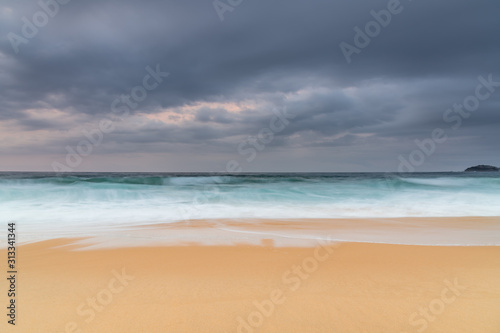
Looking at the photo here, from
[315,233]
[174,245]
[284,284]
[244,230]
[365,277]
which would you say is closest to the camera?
[284,284]

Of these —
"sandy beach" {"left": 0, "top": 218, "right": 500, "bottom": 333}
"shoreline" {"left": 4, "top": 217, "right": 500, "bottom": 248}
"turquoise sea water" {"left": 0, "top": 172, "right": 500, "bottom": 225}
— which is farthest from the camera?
"turquoise sea water" {"left": 0, "top": 172, "right": 500, "bottom": 225}

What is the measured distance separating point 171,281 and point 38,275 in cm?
149

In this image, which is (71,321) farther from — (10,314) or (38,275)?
(38,275)

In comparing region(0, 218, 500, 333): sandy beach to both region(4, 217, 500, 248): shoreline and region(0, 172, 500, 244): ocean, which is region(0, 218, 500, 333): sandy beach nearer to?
region(4, 217, 500, 248): shoreline

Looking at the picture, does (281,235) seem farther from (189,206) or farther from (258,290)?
(189,206)

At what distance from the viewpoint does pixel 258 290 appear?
3.01 metres

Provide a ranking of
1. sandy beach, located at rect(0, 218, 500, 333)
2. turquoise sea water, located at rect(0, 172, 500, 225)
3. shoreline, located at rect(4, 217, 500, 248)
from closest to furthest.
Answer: sandy beach, located at rect(0, 218, 500, 333) < shoreline, located at rect(4, 217, 500, 248) < turquoise sea water, located at rect(0, 172, 500, 225)

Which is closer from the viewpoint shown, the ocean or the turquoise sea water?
the ocean

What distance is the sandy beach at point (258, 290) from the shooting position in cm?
242

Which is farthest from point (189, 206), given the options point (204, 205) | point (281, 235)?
point (281, 235)

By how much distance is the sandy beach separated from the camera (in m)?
2.42

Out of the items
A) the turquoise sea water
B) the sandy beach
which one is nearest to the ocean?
the turquoise sea water

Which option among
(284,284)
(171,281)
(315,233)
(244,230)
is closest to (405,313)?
(284,284)

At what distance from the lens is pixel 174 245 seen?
489 cm
